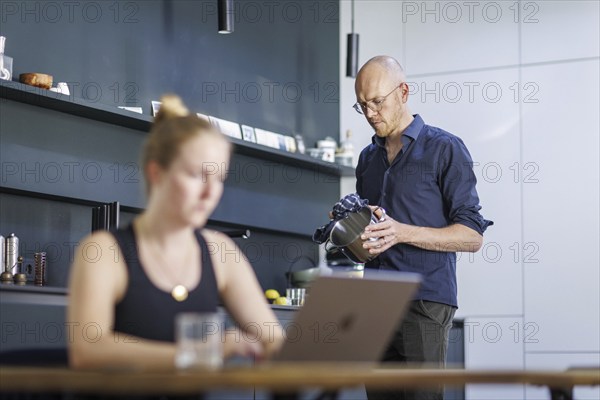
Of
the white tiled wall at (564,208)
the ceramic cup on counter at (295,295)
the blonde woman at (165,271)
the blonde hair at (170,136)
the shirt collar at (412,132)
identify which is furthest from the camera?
the white tiled wall at (564,208)

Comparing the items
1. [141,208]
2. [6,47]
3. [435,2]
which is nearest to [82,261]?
[6,47]

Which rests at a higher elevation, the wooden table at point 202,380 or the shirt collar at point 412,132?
the shirt collar at point 412,132

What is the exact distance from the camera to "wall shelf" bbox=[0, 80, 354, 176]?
3783 mm

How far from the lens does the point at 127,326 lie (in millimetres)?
1743

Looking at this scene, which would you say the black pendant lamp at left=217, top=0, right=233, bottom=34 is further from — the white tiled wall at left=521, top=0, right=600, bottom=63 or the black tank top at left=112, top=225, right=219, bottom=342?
the black tank top at left=112, top=225, right=219, bottom=342

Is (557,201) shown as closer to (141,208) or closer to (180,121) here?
(141,208)

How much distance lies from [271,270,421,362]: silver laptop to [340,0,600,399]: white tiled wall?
352 cm

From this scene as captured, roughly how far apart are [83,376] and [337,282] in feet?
1.56

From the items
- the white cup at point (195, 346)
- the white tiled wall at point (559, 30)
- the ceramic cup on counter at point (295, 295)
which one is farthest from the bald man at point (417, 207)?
the white tiled wall at point (559, 30)

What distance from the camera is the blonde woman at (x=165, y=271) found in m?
1.59

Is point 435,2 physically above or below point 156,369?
above

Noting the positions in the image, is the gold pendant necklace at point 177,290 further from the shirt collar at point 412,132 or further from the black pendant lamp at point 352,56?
the black pendant lamp at point 352,56

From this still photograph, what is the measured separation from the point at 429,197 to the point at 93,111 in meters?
1.61

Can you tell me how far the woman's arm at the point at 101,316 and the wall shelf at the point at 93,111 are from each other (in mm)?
2157
